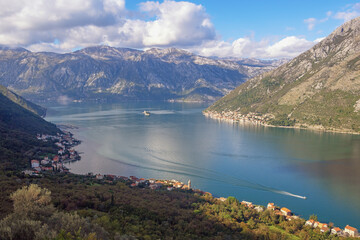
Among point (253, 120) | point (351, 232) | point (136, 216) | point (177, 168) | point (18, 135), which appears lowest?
point (351, 232)

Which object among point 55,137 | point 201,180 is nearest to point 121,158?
point 201,180

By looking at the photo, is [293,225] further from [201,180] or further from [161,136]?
[161,136]

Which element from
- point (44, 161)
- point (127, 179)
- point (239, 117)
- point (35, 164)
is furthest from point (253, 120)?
point (35, 164)

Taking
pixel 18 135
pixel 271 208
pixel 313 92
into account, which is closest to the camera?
pixel 271 208

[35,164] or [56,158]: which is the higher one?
[35,164]

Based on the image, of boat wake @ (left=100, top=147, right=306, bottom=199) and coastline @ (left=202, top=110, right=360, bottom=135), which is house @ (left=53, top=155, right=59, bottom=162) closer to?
boat wake @ (left=100, top=147, right=306, bottom=199)

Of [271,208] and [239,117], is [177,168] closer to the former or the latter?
[271,208]
